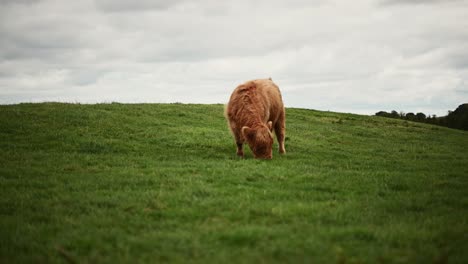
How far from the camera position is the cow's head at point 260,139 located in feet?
45.8

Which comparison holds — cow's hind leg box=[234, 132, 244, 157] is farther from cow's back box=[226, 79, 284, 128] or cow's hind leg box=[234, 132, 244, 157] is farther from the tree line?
the tree line

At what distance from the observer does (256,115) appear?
1473 cm

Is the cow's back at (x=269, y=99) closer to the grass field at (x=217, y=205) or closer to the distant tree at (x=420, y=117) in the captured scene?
the grass field at (x=217, y=205)

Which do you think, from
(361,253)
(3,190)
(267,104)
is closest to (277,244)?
(361,253)

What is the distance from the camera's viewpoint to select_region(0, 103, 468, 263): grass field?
18.2 ft

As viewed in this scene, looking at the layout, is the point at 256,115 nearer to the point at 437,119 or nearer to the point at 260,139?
the point at 260,139

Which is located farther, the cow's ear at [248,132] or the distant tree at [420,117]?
the distant tree at [420,117]

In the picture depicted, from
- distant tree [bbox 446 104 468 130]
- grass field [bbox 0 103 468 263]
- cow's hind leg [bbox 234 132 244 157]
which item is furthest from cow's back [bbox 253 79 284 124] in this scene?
distant tree [bbox 446 104 468 130]

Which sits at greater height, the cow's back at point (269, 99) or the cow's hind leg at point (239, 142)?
the cow's back at point (269, 99)

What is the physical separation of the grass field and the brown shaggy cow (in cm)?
77

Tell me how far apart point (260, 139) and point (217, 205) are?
6.30m

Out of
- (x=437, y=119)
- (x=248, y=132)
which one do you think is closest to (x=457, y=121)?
(x=437, y=119)

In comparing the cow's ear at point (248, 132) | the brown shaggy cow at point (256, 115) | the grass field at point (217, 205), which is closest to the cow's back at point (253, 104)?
the brown shaggy cow at point (256, 115)

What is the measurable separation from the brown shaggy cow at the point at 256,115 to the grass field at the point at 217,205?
768 millimetres
